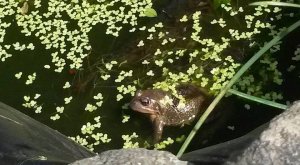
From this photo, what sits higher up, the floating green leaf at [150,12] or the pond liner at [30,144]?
the pond liner at [30,144]

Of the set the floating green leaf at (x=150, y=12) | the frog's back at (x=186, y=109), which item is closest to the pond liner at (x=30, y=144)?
the frog's back at (x=186, y=109)

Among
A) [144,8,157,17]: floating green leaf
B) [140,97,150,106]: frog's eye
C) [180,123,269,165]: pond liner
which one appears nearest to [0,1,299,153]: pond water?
[144,8,157,17]: floating green leaf

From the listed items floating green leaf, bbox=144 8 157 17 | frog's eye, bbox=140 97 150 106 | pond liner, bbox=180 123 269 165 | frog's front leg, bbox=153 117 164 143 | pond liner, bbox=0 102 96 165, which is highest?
pond liner, bbox=180 123 269 165

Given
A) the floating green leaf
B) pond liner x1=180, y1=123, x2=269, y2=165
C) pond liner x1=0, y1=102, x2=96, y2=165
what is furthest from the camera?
the floating green leaf

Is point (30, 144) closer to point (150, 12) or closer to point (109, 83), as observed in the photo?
point (109, 83)

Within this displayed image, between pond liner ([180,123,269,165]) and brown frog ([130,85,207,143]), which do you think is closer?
pond liner ([180,123,269,165])

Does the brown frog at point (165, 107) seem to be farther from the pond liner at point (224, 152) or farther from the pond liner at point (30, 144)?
the pond liner at point (224, 152)

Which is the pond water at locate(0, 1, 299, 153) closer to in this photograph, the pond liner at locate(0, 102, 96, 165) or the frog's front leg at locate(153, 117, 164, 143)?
the frog's front leg at locate(153, 117, 164, 143)

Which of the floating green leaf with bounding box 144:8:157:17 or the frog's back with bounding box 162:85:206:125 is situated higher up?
the floating green leaf with bounding box 144:8:157:17
